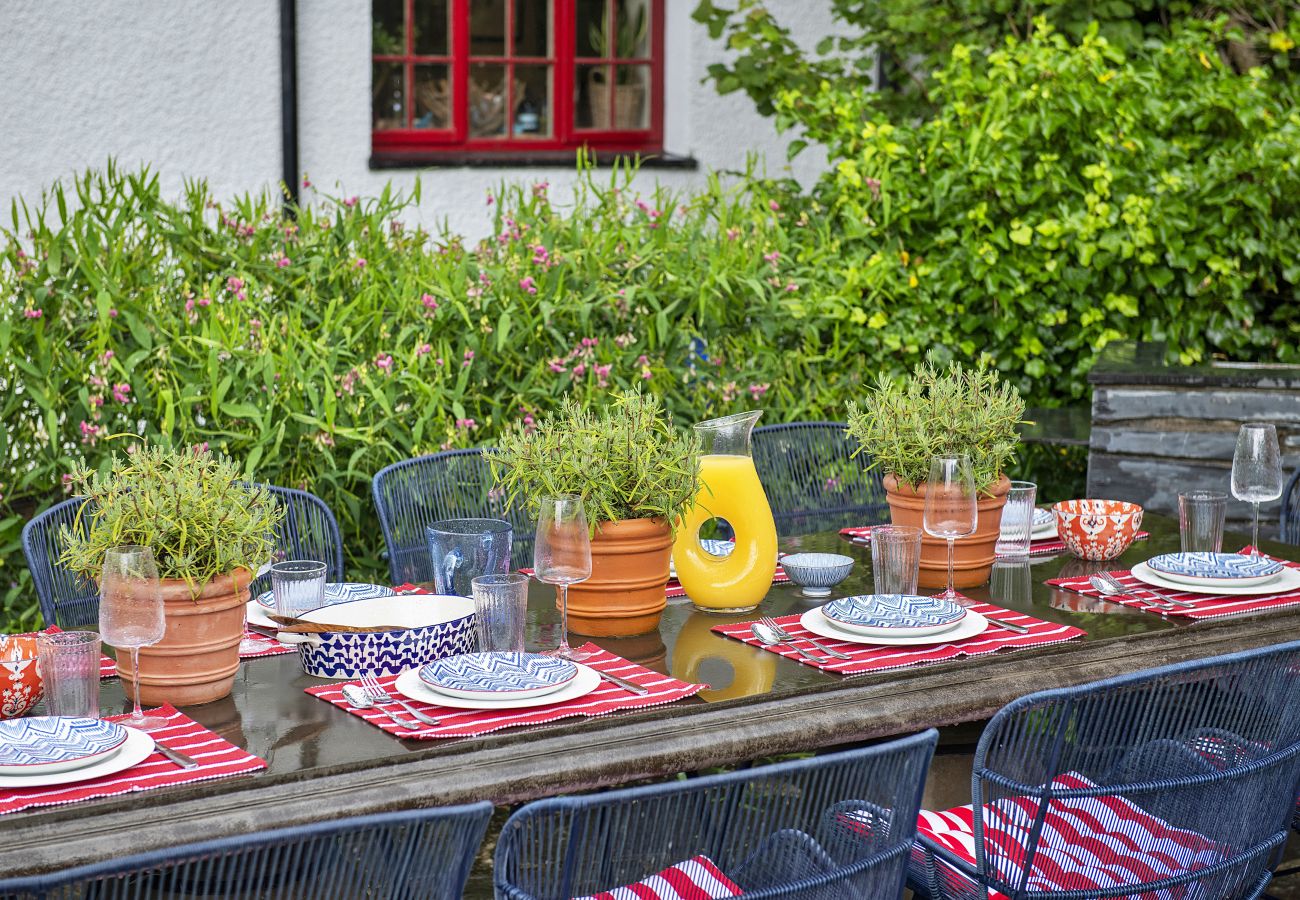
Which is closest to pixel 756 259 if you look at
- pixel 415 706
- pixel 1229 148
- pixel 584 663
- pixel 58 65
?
pixel 1229 148

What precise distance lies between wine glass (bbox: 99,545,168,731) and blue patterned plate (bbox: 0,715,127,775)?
0.31 feet

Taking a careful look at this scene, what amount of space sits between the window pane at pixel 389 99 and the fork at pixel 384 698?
563cm

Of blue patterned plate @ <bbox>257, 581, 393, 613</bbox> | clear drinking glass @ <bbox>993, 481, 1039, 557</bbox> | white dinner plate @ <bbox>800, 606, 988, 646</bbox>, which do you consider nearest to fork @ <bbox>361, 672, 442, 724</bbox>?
blue patterned plate @ <bbox>257, 581, 393, 613</bbox>

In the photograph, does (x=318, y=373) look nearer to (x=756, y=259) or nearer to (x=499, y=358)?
(x=499, y=358)

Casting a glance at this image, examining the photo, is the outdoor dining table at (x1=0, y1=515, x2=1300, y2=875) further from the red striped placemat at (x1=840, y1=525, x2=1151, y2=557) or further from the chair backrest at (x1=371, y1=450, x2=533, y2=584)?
the chair backrest at (x1=371, y1=450, x2=533, y2=584)

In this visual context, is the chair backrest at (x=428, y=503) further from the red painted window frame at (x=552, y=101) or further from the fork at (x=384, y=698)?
the red painted window frame at (x=552, y=101)

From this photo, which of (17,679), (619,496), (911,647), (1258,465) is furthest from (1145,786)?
(17,679)

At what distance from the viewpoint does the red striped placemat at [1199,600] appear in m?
2.66

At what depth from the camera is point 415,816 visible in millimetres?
1478

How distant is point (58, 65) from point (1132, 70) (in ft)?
13.8

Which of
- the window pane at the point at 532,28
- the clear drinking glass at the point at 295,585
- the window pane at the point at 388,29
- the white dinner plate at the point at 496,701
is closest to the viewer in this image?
the white dinner plate at the point at 496,701

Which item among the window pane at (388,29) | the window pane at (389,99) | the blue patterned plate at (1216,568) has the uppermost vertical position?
Result: the window pane at (388,29)

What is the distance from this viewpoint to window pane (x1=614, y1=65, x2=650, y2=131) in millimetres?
7949

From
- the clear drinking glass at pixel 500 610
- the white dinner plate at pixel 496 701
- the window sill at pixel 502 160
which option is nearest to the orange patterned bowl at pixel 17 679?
the white dinner plate at pixel 496 701
